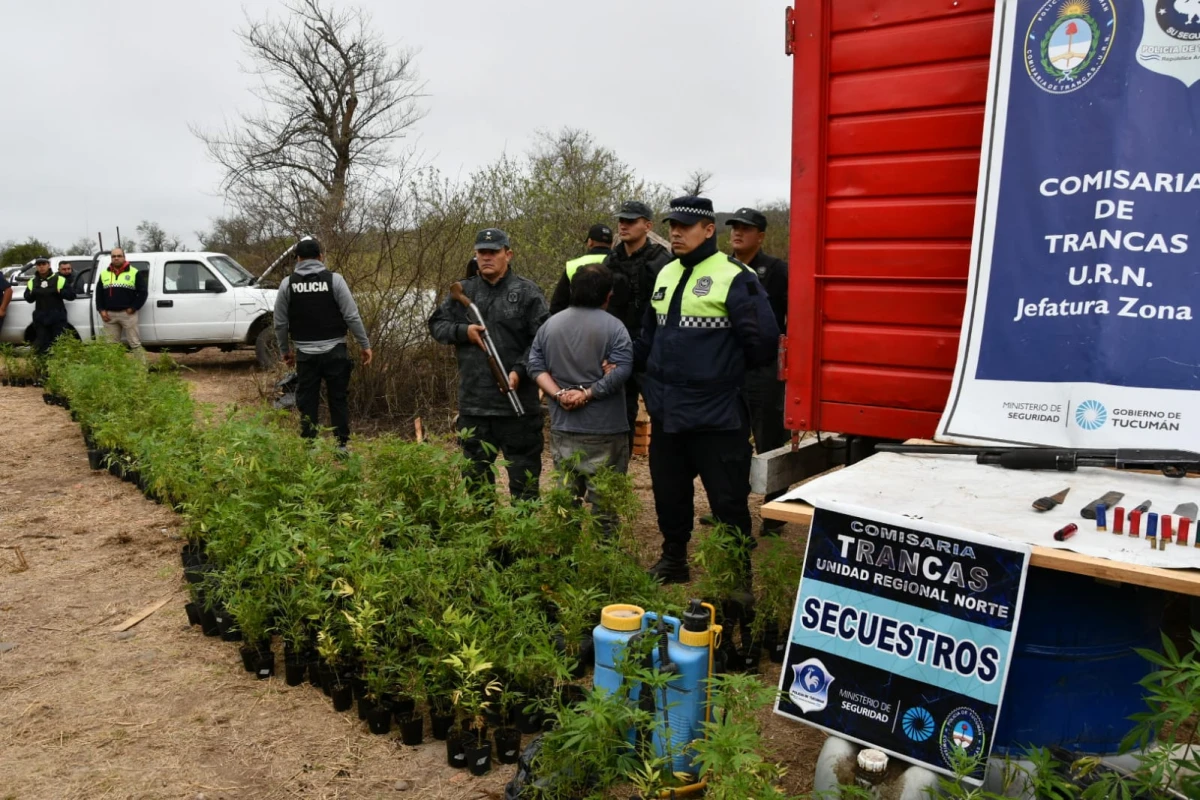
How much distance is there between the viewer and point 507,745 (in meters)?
3.24

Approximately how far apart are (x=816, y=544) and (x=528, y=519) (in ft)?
5.06

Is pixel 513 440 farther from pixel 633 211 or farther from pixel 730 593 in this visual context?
pixel 730 593

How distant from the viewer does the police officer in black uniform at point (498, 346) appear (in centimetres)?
526

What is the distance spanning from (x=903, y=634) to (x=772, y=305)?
3323mm

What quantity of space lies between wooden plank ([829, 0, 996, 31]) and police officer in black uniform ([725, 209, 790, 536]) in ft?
6.24

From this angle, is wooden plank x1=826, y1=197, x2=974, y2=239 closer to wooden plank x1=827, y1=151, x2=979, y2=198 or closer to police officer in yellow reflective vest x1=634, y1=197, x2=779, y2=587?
wooden plank x1=827, y1=151, x2=979, y2=198

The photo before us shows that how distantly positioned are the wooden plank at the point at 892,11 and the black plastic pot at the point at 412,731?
319cm

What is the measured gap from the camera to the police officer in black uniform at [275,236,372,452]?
710cm

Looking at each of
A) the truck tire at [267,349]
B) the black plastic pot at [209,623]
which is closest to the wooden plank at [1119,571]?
the black plastic pot at [209,623]

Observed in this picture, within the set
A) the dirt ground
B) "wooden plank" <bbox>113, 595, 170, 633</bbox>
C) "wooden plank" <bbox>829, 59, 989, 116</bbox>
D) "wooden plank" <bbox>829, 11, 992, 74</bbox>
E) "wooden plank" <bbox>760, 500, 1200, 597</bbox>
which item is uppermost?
"wooden plank" <bbox>829, 11, 992, 74</bbox>

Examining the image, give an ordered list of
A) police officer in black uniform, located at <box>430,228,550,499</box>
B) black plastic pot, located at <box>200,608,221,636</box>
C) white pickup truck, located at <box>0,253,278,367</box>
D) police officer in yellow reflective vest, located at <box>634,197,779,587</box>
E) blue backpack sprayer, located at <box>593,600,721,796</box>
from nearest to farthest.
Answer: blue backpack sprayer, located at <box>593,600,721,796</box>, police officer in yellow reflective vest, located at <box>634,197,779,587</box>, black plastic pot, located at <box>200,608,221,636</box>, police officer in black uniform, located at <box>430,228,550,499</box>, white pickup truck, located at <box>0,253,278,367</box>

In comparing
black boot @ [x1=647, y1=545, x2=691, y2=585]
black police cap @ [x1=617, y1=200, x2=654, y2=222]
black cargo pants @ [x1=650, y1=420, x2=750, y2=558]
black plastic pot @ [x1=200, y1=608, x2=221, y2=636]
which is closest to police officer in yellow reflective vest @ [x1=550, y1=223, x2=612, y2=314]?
black police cap @ [x1=617, y1=200, x2=654, y2=222]

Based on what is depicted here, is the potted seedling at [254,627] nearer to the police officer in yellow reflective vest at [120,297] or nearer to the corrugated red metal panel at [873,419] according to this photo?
the corrugated red metal panel at [873,419]

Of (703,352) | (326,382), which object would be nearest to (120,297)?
(326,382)
